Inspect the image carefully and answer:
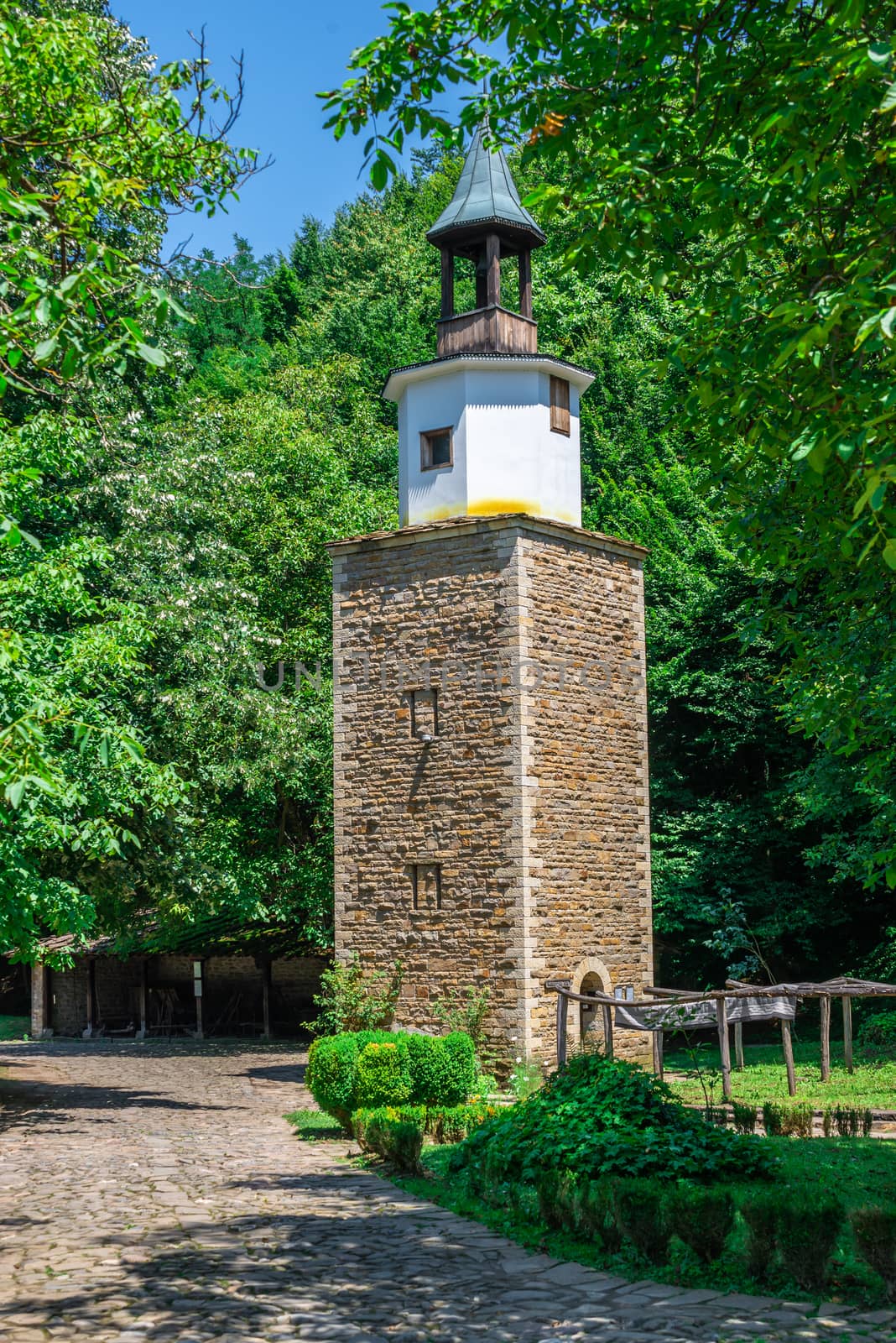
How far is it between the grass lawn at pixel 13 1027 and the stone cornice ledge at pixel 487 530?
1845 cm

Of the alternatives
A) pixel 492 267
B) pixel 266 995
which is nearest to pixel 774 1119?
pixel 492 267

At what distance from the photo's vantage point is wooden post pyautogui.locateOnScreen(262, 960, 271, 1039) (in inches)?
1033

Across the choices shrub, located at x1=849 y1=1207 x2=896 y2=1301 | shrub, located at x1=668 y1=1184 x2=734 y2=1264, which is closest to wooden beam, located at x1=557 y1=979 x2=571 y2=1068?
shrub, located at x1=668 y1=1184 x2=734 y2=1264

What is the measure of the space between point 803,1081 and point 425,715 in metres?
6.22

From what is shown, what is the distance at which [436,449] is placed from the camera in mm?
17125

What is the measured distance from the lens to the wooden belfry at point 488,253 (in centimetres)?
1705

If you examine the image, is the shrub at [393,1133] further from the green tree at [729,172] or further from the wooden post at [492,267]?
the wooden post at [492,267]

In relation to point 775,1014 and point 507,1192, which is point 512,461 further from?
point 507,1192

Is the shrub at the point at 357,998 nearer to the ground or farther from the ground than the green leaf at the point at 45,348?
nearer to the ground

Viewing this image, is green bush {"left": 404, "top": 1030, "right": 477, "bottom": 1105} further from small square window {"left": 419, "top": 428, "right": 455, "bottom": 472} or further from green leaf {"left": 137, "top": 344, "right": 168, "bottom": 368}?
green leaf {"left": 137, "top": 344, "right": 168, "bottom": 368}

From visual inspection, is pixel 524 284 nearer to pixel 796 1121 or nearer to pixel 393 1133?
pixel 796 1121

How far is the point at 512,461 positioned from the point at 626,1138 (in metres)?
10.0

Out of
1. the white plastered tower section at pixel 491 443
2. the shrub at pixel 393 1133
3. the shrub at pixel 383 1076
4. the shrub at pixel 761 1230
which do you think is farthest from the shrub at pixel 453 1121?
the white plastered tower section at pixel 491 443

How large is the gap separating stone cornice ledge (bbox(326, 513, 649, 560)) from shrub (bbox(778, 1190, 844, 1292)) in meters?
10.2
